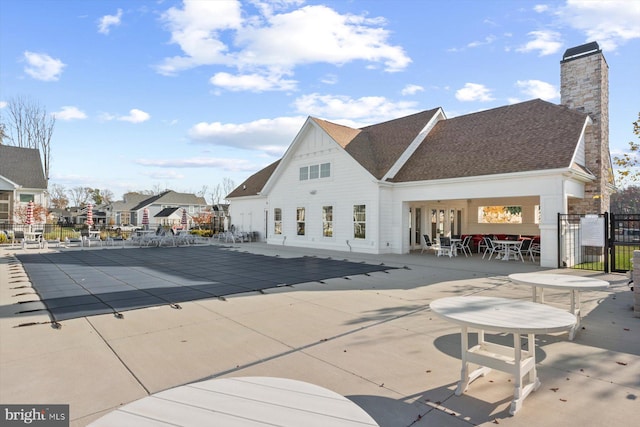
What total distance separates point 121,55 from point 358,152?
1121 centimetres

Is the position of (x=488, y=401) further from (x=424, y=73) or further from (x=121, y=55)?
(x=121, y=55)

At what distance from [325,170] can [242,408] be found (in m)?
17.7

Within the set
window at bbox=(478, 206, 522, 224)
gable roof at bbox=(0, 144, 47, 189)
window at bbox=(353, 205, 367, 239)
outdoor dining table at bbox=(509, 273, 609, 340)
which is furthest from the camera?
gable roof at bbox=(0, 144, 47, 189)

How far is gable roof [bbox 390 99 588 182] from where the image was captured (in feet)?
42.2

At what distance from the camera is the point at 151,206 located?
5553 cm

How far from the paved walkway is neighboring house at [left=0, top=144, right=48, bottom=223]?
23.4 meters

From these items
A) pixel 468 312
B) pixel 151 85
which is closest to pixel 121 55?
pixel 151 85

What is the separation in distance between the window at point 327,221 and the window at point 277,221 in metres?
3.95

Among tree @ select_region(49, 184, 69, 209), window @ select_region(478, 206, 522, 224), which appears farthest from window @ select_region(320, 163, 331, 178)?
tree @ select_region(49, 184, 69, 209)

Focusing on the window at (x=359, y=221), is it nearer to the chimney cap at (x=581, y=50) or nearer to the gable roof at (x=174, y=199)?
the chimney cap at (x=581, y=50)

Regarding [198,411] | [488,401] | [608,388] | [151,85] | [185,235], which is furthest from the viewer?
[185,235]

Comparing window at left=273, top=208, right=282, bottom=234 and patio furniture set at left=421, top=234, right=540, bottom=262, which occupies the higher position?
window at left=273, top=208, right=282, bottom=234

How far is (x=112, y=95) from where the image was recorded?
17938mm

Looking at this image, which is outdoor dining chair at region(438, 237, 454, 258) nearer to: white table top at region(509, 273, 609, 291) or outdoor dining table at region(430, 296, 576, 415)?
white table top at region(509, 273, 609, 291)
